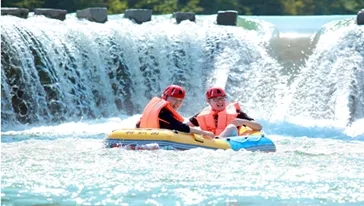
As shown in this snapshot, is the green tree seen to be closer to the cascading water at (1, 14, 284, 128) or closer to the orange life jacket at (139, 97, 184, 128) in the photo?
the cascading water at (1, 14, 284, 128)

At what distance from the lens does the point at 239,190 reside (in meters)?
10.1

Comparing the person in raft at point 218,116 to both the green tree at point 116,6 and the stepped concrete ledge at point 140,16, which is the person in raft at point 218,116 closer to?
the stepped concrete ledge at point 140,16

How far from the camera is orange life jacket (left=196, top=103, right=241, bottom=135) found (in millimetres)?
13336

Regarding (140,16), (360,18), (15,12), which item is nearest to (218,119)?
(360,18)

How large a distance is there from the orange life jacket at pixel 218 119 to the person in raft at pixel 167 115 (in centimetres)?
62

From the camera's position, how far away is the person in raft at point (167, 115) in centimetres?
1263

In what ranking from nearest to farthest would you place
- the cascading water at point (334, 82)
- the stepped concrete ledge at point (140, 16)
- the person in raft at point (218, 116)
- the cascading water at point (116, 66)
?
the person in raft at point (218, 116)
the cascading water at point (116, 66)
the cascading water at point (334, 82)
the stepped concrete ledge at point (140, 16)

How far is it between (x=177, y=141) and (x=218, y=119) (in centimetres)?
112

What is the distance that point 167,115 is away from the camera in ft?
41.8

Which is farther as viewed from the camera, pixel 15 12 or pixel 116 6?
pixel 116 6

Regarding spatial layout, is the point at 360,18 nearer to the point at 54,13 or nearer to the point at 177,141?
the point at 54,13

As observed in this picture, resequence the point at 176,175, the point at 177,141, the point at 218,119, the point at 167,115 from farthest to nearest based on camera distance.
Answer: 1. the point at 218,119
2. the point at 167,115
3. the point at 177,141
4. the point at 176,175

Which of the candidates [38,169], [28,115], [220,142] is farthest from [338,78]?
[38,169]

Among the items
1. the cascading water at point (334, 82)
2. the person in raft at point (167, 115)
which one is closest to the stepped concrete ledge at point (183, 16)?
the cascading water at point (334, 82)
